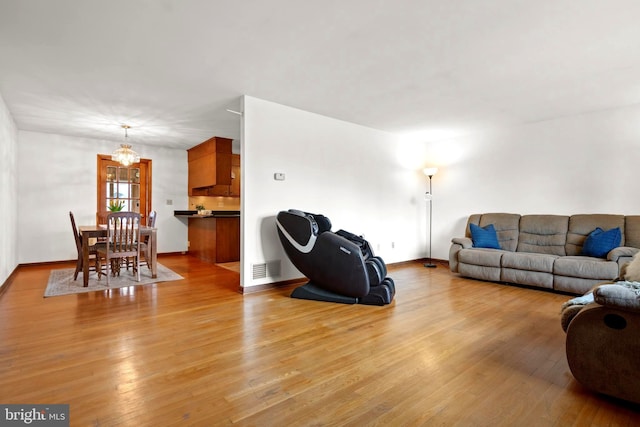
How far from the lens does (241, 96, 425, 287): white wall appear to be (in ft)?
13.6

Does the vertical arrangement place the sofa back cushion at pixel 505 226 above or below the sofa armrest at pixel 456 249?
above

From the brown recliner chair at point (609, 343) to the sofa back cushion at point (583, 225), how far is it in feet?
10.4

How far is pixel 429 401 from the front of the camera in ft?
5.70

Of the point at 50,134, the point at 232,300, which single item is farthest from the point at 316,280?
the point at 50,134

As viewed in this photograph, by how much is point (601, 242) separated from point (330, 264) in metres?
3.56

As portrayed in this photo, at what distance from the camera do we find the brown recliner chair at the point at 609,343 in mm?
1652

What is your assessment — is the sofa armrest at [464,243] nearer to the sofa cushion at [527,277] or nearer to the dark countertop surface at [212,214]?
the sofa cushion at [527,277]

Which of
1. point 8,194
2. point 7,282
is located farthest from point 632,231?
point 8,194

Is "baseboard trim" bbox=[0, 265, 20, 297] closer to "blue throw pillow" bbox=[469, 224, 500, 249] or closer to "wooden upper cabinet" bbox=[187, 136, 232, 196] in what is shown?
"wooden upper cabinet" bbox=[187, 136, 232, 196]

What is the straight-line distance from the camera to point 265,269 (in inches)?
167

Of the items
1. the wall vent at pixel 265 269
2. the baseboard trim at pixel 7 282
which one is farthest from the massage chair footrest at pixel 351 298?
the baseboard trim at pixel 7 282

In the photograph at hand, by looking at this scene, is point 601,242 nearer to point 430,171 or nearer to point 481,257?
point 481,257

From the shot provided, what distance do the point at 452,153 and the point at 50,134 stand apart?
7.64m

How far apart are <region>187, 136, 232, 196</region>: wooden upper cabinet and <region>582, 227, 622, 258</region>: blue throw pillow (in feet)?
19.0
